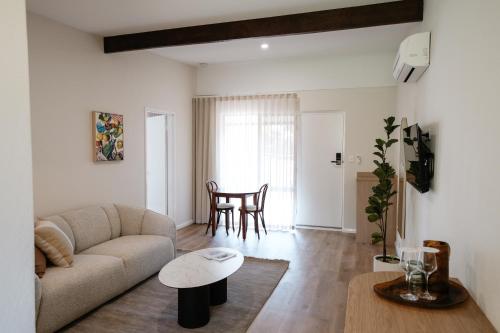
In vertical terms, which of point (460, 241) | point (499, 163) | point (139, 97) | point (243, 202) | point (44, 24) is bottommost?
point (243, 202)

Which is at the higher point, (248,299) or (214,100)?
(214,100)

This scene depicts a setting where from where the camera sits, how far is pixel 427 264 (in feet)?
5.04

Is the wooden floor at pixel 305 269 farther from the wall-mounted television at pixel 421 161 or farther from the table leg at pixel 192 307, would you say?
the wall-mounted television at pixel 421 161

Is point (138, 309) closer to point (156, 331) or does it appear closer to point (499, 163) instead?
point (156, 331)

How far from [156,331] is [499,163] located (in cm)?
257

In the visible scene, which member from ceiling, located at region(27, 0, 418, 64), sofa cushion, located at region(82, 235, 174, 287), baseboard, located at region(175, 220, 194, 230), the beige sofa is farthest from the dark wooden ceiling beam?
baseboard, located at region(175, 220, 194, 230)

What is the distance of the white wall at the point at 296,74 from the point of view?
557 cm

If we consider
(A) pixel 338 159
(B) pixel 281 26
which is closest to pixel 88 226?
(B) pixel 281 26

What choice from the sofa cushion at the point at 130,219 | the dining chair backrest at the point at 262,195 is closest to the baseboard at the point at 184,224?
the dining chair backrest at the point at 262,195

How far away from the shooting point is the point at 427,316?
4.61ft

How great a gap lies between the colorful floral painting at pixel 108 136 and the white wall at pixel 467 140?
12.0ft

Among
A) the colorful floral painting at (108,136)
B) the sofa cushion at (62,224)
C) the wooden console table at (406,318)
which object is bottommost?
the sofa cushion at (62,224)

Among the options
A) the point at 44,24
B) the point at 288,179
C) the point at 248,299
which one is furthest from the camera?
the point at 288,179

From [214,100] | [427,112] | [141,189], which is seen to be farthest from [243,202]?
[427,112]
